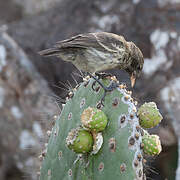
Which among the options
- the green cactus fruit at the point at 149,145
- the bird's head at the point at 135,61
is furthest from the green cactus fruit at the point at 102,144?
the bird's head at the point at 135,61

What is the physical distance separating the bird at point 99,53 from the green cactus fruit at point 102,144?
0.44 metres

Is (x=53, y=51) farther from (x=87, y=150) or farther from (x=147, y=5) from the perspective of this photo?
(x=147, y=5)

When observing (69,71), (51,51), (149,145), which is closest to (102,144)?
(149,145)

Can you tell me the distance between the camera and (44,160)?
249 centimetres

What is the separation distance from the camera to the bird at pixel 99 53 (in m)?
2.84

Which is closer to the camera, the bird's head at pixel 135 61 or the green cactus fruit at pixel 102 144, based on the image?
the green cactus fruit at pixel 102 144

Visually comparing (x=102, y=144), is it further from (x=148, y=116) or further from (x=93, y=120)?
(x=148, y=116)

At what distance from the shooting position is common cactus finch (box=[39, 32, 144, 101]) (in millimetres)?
2840

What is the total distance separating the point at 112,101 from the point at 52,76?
11.6 ft

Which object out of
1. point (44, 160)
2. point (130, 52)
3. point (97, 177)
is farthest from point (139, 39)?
point (97, 177)

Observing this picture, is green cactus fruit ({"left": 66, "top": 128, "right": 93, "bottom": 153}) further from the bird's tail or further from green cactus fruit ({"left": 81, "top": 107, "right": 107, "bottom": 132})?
the bird's tail

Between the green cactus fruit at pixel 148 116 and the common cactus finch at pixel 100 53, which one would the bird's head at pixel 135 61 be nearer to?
the common cactus finch at pixel 100 53

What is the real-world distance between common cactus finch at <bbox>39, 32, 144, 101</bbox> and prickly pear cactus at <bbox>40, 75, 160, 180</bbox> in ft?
1.45

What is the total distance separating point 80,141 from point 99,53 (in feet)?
3.11
